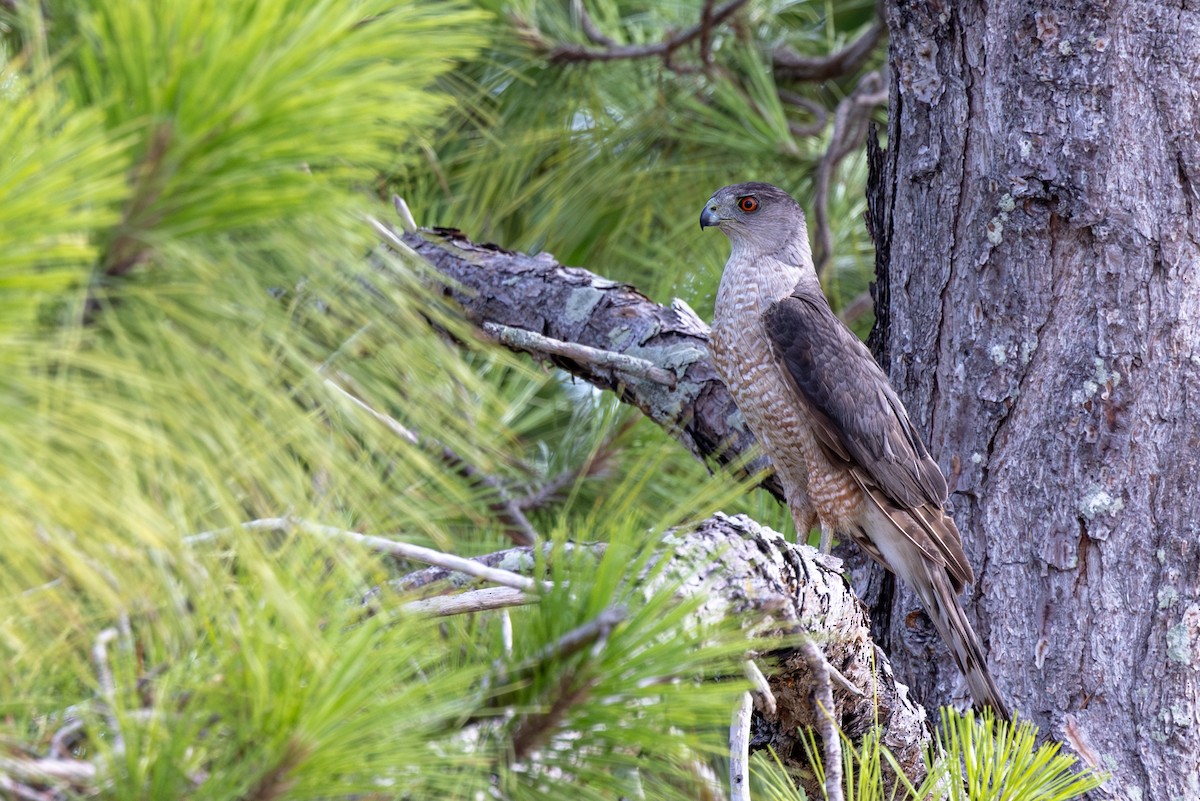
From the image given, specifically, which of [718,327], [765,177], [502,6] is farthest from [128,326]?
[765,177]

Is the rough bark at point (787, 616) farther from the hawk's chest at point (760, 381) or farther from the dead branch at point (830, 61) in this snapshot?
the dead branch at point (830, 61)

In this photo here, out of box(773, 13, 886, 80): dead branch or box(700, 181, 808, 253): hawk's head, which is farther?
box(773, 13, 886, 80): dead branch

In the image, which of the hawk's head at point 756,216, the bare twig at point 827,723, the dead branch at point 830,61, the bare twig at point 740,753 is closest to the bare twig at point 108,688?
the bare twig at point 740,753

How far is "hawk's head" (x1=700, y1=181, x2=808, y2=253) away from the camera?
366 cm

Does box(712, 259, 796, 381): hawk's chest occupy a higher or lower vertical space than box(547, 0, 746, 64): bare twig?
lower

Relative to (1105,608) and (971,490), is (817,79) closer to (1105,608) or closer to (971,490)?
(971,490)

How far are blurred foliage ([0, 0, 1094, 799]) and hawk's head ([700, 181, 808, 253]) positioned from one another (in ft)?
7.60

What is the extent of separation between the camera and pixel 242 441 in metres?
1.06

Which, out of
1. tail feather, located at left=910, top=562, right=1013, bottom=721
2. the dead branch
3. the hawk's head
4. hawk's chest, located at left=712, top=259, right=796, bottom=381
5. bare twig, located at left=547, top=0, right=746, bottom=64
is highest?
the dead branch

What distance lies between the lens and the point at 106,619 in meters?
1.29

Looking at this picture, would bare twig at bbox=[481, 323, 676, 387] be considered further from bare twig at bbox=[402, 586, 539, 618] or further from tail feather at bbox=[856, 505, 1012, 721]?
bare twig at bbox=[402, 586, 539, 618]

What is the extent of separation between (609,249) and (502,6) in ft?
3.86

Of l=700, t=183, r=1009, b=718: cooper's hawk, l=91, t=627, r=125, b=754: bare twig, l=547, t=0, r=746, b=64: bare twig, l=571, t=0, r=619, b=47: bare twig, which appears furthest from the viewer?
l=571, t=0, r=619, b=47: bare twig

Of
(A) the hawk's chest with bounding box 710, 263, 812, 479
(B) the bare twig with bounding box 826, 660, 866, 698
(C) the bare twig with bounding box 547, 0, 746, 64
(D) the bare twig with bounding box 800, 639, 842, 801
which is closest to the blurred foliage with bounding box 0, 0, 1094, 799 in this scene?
(D) the bare twig with bounding box 800, 639, 842, 801
